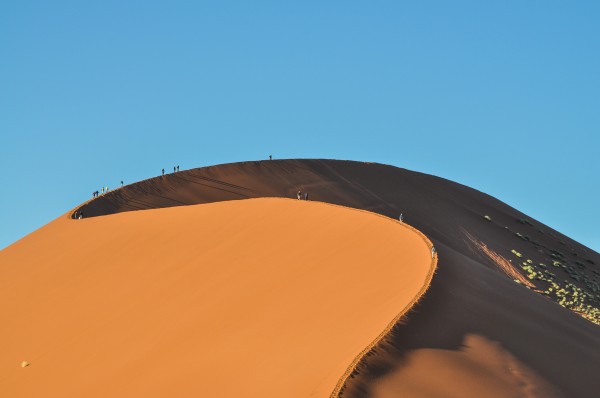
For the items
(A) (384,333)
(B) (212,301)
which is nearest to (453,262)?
(B) (212,301)

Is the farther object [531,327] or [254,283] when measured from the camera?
[254,283]

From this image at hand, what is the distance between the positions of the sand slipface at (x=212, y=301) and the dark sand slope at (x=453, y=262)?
57 cm

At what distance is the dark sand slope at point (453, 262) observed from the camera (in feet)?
48.2

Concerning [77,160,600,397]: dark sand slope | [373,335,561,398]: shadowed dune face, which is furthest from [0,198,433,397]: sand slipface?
[373,335,561,398]: shadowed dune face

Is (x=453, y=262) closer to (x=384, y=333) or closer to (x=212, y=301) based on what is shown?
(x=212, y=301)

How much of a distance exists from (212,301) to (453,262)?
469 centimetres

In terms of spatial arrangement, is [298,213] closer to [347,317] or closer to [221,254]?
[221,254]

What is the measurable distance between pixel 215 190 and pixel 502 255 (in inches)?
476

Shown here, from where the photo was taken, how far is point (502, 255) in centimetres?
4259

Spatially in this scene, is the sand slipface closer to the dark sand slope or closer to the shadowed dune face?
the dark sand slope

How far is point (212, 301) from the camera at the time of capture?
2020 centimetres

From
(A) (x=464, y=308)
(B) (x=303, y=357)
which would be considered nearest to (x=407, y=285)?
(A) (x=464, y=308)

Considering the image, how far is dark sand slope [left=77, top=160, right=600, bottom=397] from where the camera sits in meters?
14.7

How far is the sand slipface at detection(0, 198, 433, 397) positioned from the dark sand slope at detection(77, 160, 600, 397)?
573 millimetres
